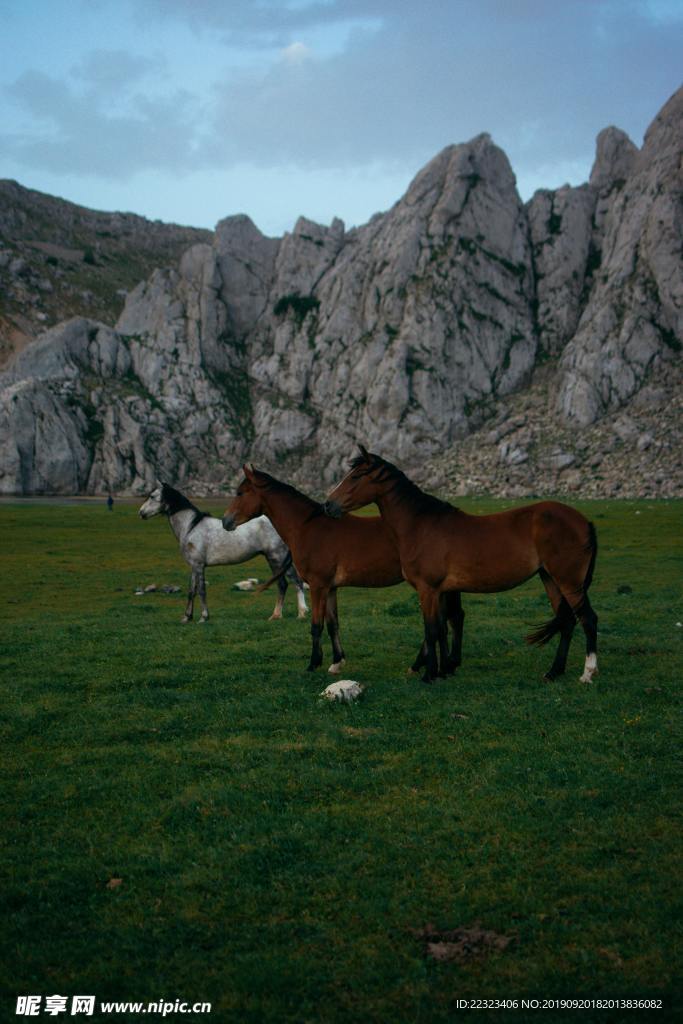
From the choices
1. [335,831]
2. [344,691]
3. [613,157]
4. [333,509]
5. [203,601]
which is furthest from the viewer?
[613,157]

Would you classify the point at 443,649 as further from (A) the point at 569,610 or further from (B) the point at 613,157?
(B) the point at 613,157

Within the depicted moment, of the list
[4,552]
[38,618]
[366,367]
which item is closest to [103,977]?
[38,618]

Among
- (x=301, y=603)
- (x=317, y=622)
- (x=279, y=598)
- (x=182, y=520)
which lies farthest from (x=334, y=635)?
(x=182, y=520)

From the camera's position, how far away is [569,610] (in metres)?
12.0

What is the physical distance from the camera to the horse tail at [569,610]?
1135 centimetres

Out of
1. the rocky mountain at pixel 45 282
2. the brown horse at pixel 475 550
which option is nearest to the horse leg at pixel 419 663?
the brown horse at pixel 475 550

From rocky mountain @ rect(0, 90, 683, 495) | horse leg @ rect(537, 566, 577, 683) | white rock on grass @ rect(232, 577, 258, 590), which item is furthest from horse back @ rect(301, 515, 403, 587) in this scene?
rocky mountain @ rect(0, 90, 683, 495)

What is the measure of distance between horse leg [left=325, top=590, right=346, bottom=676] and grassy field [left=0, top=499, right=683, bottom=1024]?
0.54 meters

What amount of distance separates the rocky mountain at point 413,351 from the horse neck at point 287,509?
251 feet

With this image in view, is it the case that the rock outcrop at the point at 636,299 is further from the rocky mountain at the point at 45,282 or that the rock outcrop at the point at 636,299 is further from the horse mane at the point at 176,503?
the rocky mountain at the point at 45,282

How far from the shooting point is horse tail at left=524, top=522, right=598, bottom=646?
11.4 metres

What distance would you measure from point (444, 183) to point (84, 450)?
69614mm

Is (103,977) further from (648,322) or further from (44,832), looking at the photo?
(648,322)

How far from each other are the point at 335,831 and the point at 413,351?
106894mm
